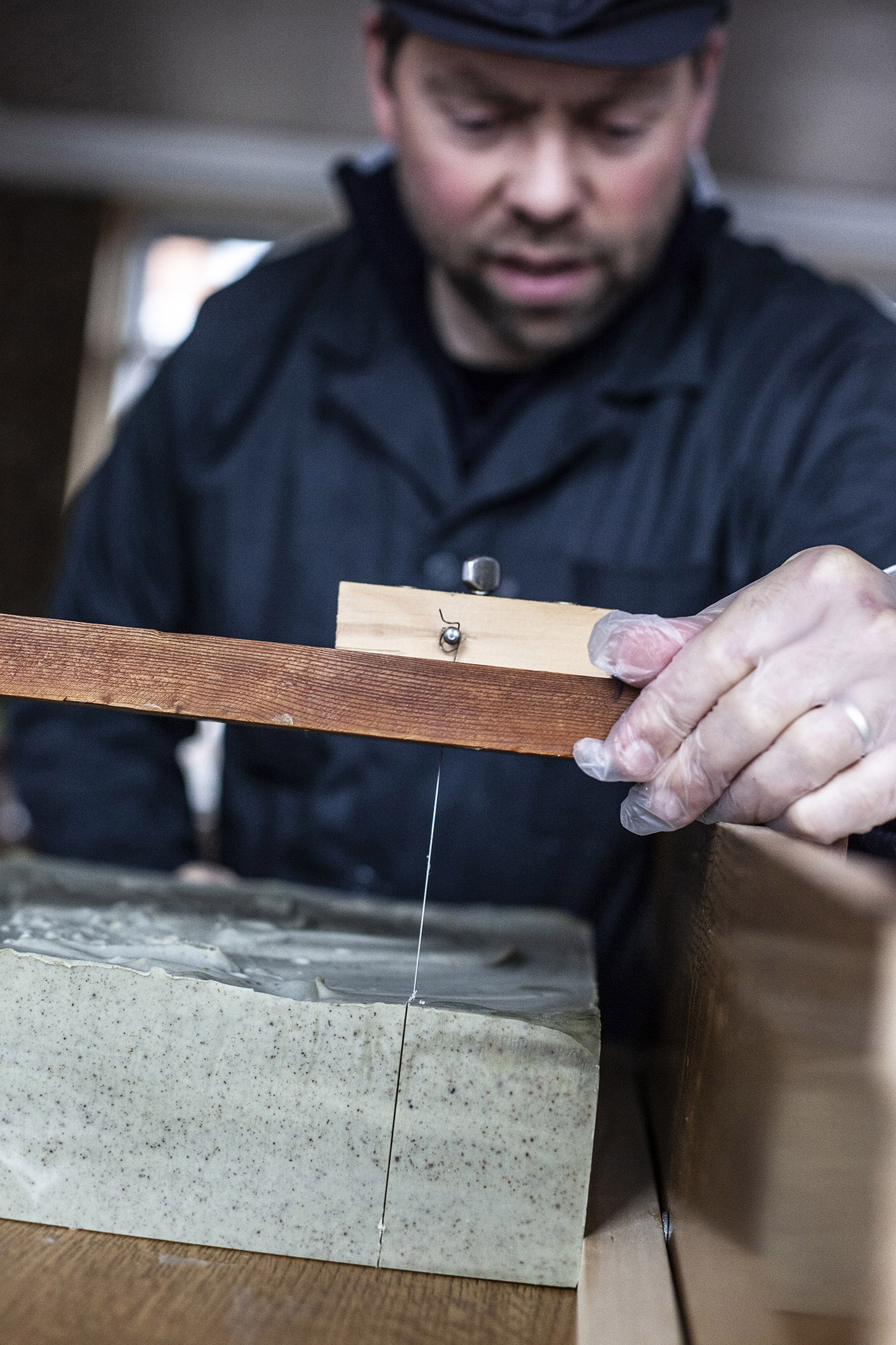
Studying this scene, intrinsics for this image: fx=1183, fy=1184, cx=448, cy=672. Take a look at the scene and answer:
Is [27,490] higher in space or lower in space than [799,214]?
lower

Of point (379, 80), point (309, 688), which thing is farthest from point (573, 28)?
point (309, 688)

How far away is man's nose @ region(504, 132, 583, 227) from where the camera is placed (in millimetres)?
1214

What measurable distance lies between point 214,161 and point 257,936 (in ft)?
15.7

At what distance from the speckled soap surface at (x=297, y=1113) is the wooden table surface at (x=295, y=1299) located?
0.01 meters

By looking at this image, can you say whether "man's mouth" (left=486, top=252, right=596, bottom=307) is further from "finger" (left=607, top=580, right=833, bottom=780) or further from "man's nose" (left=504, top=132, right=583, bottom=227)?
"finger" (left=607, top=580, right=833, bottom=780)

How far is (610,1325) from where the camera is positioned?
0.65 meters

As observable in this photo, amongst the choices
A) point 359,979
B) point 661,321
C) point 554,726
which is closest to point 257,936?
point 359,979

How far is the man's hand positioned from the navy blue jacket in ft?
1.98

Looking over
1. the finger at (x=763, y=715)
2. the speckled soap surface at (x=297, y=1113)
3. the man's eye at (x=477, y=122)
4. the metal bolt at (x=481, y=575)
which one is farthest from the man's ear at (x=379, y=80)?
the speckled soap surface at (x=297, y=1113)

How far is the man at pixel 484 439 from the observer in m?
1.24

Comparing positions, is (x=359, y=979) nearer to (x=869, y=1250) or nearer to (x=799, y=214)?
(x=869, y=1250)

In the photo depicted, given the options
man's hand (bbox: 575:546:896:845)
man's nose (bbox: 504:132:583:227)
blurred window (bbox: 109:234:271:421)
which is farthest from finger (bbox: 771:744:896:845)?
blurred window (bbox: 109:234:271:421)

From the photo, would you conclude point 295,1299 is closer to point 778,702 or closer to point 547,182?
point 778,702

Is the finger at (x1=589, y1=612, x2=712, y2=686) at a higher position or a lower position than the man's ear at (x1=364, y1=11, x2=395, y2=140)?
lower
